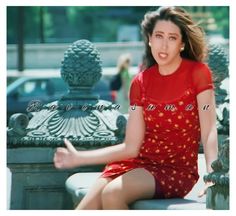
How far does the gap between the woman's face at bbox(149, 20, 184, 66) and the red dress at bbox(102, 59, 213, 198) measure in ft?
0.25

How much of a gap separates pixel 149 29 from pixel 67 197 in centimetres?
184

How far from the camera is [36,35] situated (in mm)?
45969

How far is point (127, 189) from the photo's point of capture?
5.71 metres

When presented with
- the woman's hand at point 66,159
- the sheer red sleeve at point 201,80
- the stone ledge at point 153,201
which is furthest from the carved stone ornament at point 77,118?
the woman's hand at point 66,159

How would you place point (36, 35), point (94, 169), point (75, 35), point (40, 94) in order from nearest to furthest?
point (94, 169), point (40, 94), point (36, 35), point (75, 35)

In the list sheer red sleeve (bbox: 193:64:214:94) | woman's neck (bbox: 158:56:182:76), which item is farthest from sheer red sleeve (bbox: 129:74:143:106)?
sheer red sleeve (bbox: 193:64:214:94)

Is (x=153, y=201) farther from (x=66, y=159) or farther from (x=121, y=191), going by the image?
(x=66, y=159)

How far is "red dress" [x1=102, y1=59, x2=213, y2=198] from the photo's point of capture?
5.85 m

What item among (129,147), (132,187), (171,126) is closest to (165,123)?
(171,126)

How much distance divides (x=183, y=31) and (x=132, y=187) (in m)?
0.89

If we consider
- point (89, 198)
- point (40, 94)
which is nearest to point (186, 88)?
point (89, 198)

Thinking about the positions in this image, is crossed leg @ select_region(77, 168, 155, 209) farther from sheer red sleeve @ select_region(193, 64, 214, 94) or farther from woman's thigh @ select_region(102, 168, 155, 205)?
sheer red sleeve @ select_region(193, 64, 214, 94)

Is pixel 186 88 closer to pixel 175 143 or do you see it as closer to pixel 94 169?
pixel 175 143

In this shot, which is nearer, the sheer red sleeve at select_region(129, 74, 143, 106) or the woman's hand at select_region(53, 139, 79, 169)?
the woman's hand at select_region(53, 139, 79, 169)
